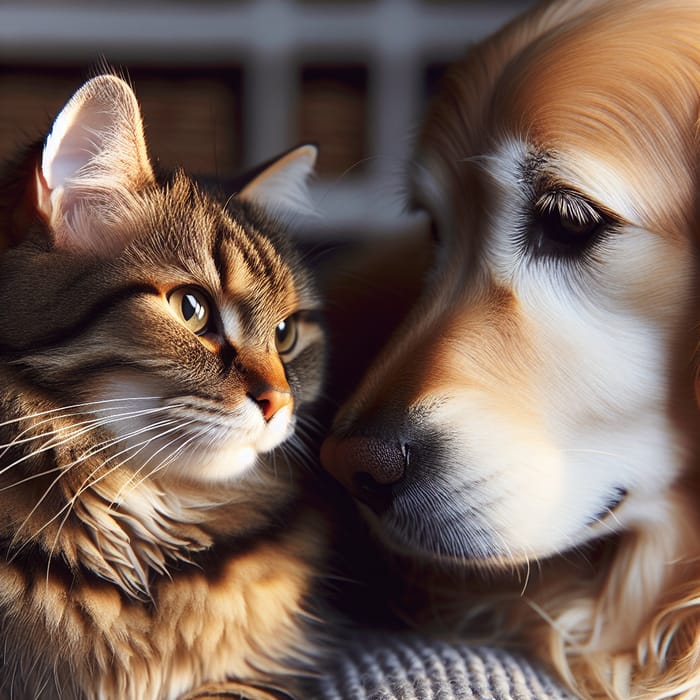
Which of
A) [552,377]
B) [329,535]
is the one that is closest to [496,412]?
[552,377]

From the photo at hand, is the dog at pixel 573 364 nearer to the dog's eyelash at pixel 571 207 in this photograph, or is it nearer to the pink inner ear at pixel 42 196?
the dog's eyelash at pixel 571 207

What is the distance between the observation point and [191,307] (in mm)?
722

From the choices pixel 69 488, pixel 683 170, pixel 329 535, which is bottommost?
pixel 329 535

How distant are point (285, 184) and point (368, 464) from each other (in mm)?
328

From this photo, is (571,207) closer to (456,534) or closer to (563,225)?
(563,225)

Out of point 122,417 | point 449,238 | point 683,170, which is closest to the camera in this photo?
point 122,417

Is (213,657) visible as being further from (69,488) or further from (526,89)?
(526,89)

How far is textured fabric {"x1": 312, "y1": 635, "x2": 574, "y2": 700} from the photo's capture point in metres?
0.79

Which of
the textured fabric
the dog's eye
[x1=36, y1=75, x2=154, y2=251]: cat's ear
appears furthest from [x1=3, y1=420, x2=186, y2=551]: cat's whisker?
the dog's eye

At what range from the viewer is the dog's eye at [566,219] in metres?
0.81

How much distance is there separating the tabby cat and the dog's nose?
0.05m

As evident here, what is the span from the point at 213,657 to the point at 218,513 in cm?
11

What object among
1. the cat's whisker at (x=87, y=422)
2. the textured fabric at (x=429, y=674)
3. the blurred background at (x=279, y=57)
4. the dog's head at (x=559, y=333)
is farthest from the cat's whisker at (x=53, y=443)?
the blurred background at (x=279, y=57)

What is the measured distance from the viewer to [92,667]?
68cm
